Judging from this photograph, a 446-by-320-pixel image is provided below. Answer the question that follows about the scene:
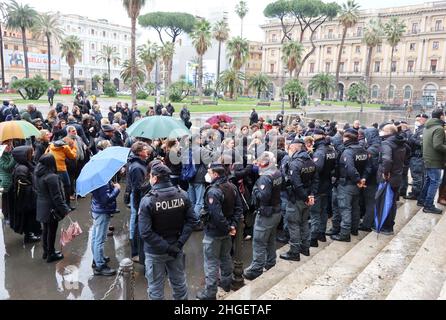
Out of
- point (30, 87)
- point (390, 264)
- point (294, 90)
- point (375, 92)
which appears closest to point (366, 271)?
point (390, 264)

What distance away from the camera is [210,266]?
15.6ft

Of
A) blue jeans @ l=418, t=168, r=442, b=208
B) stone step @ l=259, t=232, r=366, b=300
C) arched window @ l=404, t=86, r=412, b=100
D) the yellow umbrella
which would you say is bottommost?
stone step @ l=259, t=232, r=366, b=300

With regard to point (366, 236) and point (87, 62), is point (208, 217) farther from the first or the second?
point (87, 62)

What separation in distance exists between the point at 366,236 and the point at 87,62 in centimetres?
8537

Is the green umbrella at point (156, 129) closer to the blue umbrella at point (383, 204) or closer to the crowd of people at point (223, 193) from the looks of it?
the crowd of people at point (223, 193)

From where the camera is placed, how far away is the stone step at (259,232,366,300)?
4.76m

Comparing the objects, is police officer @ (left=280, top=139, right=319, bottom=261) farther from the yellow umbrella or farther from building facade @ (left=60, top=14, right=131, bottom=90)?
building facade @ (left=60, top=14, right=131, bottom=90)

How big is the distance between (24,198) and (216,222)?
3751 millimetres

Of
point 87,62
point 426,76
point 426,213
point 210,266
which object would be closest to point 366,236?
point 426,213

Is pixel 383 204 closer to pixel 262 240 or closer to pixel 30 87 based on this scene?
pixel 262 240

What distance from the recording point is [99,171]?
4.97 meters

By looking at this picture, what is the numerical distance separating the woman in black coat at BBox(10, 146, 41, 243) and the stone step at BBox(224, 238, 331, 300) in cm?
380

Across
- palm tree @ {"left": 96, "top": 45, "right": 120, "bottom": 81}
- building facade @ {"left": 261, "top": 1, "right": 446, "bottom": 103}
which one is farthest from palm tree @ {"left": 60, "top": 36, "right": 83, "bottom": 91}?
building facade @ {"left": 261, "top": 1, "right": 446, "bottom": 103}
